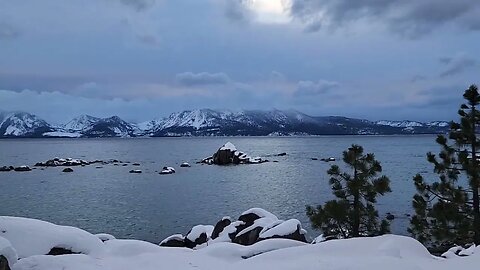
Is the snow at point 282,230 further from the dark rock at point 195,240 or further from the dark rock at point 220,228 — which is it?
the dark rock at point 195,240

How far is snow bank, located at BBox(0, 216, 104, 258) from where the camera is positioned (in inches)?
475

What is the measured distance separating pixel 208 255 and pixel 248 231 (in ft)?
21.4

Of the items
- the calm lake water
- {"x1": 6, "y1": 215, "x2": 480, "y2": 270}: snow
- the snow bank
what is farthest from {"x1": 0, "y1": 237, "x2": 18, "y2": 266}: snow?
the calm lake water

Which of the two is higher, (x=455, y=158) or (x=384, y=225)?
(x=455, y=158)

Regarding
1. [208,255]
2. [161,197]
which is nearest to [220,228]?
[208,255]

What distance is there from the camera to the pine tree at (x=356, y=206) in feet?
61.1

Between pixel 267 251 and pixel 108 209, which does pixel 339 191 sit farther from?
pixel 108 209

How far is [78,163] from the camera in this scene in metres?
99.1

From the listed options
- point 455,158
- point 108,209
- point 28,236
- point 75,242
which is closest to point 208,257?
point 75,242

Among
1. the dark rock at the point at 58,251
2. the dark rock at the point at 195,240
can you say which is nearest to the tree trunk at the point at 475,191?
the dark rock at the point at 195,240

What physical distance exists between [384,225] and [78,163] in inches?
3587

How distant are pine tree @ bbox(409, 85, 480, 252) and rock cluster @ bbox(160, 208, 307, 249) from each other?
598cm

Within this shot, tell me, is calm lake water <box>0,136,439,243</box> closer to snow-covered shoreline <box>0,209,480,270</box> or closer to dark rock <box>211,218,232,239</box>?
dark rock <box>211,218,232,239</box>

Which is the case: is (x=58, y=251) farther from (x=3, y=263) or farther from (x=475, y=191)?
(x=475, y=191)
